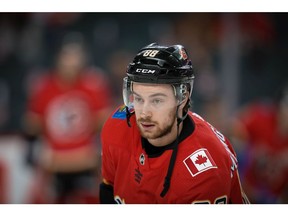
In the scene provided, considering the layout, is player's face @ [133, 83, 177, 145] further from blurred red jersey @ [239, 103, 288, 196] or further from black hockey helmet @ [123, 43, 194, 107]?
blurred red jersey @ [239, 103, 288, 196]

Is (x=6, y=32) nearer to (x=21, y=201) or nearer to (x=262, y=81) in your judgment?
(x=21, y=201)

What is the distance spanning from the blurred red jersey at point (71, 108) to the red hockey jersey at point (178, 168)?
56.3 inches

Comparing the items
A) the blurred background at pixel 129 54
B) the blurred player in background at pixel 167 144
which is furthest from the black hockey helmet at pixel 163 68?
the blurred background at pixel 129 54

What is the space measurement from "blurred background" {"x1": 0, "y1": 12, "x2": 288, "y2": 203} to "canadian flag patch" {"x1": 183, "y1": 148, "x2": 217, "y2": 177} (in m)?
1.53

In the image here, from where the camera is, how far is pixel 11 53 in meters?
3.64

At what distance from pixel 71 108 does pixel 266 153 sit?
1098mm

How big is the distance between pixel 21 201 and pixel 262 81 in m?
1.57

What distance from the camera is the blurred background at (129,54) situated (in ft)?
11.0

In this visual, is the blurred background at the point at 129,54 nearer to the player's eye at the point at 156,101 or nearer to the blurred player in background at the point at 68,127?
the blurred player in background at the point at 68,127

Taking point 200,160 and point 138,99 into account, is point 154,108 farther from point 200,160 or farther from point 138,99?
point 200,160

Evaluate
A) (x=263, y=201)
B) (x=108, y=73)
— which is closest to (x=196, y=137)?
(x=263, y=201)

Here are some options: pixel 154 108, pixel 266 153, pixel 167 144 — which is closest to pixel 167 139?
pixel 167 144

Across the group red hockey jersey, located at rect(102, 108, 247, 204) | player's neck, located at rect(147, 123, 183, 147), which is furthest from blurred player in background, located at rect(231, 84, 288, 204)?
player's neck, located at rect(147, 123, 183, 147)
